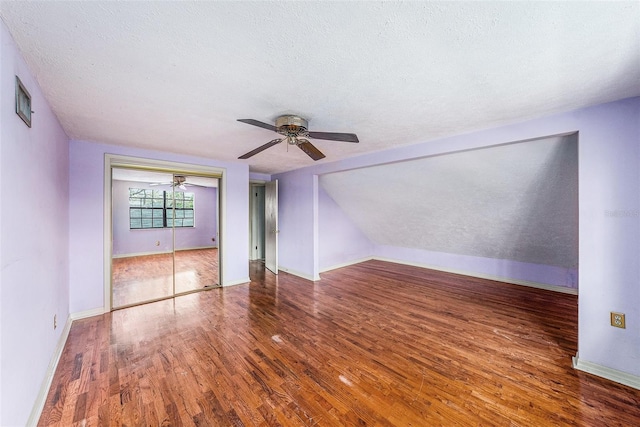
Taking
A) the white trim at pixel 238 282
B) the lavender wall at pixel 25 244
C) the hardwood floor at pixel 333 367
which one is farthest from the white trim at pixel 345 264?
the lavender wall at pixel 25 244

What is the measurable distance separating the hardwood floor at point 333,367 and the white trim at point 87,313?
13 cm

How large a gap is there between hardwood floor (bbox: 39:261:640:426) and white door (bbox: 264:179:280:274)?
173 cm

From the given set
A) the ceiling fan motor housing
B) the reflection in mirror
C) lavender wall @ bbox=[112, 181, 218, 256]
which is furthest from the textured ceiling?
the reflection in mirror

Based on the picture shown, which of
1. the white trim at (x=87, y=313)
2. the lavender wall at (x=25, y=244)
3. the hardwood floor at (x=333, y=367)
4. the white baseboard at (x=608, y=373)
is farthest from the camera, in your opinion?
the white trim at (x=87, y=313)

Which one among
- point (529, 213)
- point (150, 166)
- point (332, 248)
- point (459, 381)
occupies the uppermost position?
point (150, 166)

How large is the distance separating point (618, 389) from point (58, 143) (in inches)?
222

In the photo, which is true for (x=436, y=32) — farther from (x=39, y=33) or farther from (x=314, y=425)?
(x=314, y=425)

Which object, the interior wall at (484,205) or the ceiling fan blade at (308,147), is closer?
the ceiling fan blade at (308,147)

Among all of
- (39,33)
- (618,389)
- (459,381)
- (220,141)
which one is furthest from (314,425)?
(220,141)

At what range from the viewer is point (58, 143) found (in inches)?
99.7

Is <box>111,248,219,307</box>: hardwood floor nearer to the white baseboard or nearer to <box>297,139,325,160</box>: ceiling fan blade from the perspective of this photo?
<box>297,139,325,160</box>: ceiling fan blade

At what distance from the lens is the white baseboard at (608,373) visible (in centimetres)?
192

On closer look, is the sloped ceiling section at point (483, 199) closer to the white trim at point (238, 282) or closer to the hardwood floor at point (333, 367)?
the hardwood floor at point (333, 367)

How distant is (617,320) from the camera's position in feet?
6.52
